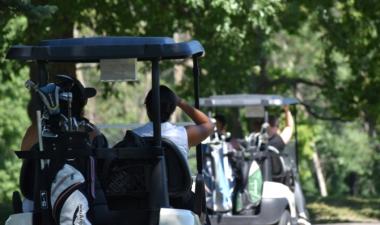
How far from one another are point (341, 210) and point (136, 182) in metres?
15.3

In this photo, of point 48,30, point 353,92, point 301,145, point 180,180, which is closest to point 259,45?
point 353,92

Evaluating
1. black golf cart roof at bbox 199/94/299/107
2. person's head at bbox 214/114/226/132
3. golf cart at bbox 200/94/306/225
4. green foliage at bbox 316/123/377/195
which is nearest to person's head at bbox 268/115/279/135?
black golf cart roof at bbox 199/94/299/107

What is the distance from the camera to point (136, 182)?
7195 mm

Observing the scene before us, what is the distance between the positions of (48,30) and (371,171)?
43.9m

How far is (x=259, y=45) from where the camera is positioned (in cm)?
2369

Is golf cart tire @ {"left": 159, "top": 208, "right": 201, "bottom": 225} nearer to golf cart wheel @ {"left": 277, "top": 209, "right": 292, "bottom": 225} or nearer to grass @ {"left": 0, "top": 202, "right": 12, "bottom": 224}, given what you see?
golf cart wheel @ {"left": 277, "top": 209, "right": 292, "bottom": 225}

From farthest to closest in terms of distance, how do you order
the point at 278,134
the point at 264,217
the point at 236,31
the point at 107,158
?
the point at 236,31
the point at 278,134
the point at 264,217
the point at 107,158

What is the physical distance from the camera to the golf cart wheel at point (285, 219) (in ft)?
43.6

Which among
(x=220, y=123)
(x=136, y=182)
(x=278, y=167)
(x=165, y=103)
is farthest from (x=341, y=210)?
(x=136, y=182)

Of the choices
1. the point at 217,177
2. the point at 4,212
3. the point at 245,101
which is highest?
the point at 245,101

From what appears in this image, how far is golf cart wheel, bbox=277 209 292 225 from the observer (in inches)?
523

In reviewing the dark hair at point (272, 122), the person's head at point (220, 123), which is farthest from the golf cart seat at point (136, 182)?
the dark hair at point (272, 122)

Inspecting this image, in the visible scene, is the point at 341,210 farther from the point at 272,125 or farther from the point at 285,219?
the point at 285,219

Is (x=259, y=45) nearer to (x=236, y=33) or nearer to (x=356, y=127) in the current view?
(x=236, y=33)
